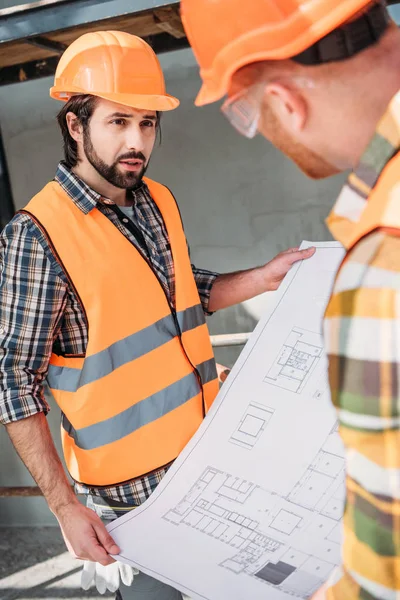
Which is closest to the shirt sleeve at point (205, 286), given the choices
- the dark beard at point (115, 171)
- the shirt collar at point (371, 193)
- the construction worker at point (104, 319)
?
the construction worker at point (104, 319)

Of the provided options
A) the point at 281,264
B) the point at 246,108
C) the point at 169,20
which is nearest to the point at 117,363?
the point at 281,264

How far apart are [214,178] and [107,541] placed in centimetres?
224

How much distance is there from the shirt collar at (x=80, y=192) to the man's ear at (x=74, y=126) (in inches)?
6.2

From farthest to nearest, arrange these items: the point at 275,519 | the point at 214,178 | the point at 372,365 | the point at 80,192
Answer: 1. the point at 214,178
2. the point at 80,192
3. the point at 275,519
4. the point at 372,365

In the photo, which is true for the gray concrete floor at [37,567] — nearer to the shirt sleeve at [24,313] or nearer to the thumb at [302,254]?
the shirt sleeve at [24,313]

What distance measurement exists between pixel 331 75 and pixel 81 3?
1.55 metres

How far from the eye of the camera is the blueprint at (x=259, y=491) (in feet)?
4.37

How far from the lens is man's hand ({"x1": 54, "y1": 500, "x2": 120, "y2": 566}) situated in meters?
1.46

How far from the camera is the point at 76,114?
191cm

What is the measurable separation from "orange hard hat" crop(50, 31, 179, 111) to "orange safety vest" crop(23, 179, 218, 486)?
12.4 inches

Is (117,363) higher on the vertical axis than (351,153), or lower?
lower

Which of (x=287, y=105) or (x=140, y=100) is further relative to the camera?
(x=140, y=100)

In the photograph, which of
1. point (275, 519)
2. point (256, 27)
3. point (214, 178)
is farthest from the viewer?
point (214, 178)

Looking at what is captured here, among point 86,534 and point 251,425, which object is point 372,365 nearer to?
point 251,425
